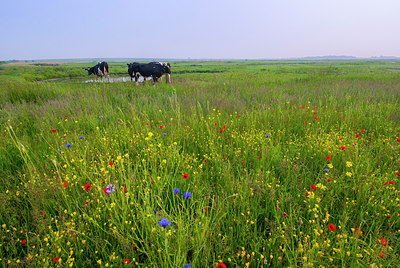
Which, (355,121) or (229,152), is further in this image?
(355,121)

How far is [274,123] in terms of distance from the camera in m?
4.10

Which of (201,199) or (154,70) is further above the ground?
(154,70)

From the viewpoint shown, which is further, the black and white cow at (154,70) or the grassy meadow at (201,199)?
the black and white cow at (154,70)

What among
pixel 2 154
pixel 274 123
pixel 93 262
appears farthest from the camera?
pixel 274 123

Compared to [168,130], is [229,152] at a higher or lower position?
lower

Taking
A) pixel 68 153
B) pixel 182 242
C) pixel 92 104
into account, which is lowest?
pixel 182 242

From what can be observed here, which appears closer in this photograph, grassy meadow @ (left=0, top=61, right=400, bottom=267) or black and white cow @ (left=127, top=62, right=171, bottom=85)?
grassy meadow @ (left=0, top=61, right=400, bottom=267)

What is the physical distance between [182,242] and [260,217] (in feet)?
3.19

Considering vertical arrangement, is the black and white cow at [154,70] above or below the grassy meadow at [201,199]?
Result: above

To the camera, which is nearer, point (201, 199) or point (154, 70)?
point (201, 199)

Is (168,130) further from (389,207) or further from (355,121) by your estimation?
(355,121)

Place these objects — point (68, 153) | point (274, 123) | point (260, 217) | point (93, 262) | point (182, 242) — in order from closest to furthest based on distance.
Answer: point (182, 242) < point (93, 262) < point (260, 217) < point (68, 153) < point (274, 123)

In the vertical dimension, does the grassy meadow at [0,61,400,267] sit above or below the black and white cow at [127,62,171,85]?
below

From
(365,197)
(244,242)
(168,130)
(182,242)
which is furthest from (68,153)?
(365,197)
